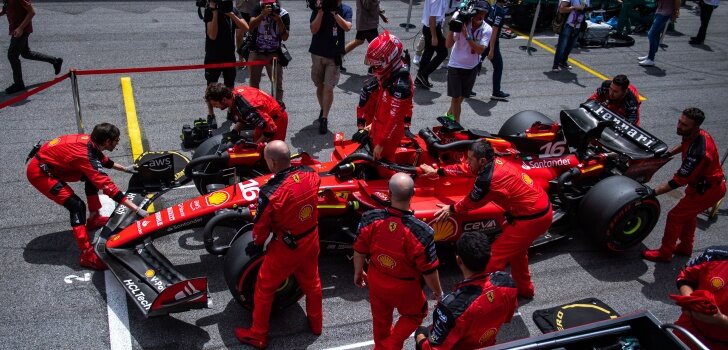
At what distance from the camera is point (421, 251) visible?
3998 millimetres

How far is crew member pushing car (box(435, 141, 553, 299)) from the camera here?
4910mm

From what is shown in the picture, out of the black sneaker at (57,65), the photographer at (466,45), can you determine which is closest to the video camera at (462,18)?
the photographer at (466,45)

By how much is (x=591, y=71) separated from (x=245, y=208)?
8974 mm

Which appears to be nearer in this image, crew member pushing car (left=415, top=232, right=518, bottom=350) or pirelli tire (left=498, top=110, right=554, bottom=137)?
crew member pushing car (left=415, top=232, right=518, bottom=350)

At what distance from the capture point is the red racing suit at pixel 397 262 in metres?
4.02

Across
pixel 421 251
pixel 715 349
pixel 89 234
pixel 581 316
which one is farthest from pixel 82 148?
pixel 715 349

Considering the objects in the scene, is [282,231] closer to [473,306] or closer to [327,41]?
[473,306]

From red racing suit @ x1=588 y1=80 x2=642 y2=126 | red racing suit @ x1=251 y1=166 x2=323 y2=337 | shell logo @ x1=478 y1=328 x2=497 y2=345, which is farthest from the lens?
red racing suit @ x1=588 y1=80 x2=642 y2=126

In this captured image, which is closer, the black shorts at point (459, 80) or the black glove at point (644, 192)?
the black glove at point (644, 192)

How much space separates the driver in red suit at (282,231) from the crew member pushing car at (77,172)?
1.62 m

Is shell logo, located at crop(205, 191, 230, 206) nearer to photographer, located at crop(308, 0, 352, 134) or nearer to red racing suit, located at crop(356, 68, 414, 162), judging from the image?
red racing suit, located at crop(356, 68, 414, 162)

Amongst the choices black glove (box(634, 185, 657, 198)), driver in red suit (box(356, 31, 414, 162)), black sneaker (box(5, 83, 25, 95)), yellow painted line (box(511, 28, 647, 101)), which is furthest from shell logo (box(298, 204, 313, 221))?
yellow painted line (box(511, 28, 647, 101))

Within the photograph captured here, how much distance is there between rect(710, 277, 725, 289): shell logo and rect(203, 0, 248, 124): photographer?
6265mm

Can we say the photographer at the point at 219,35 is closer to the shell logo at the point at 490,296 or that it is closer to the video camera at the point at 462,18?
the video camera at the point at 462,18
